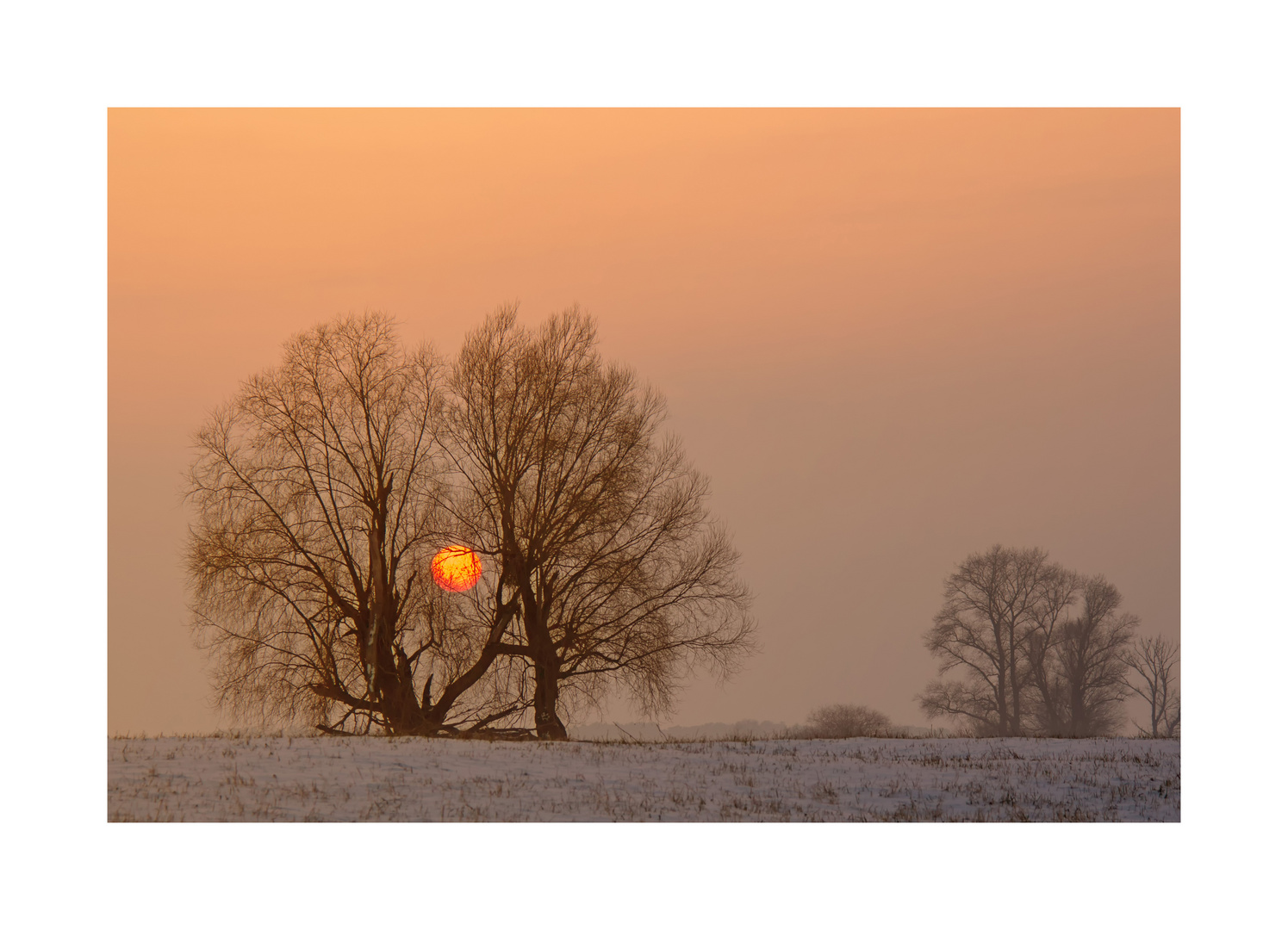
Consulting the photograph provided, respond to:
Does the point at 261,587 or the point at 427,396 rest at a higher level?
the point at 427,396

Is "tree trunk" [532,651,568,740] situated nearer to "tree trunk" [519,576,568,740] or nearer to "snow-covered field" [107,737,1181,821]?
"tree trunk" [519,576,568,740]

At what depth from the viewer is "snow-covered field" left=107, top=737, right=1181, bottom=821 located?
15.3 meters

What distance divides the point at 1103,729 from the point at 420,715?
145 ft

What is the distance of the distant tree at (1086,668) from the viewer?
5791cm

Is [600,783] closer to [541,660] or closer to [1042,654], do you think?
[541,660]

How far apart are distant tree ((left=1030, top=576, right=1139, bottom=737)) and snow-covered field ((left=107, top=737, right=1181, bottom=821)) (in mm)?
39243

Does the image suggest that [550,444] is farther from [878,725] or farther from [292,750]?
[878,725]

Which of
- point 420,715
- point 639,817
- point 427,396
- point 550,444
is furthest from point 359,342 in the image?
point 639,817

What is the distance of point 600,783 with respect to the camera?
17.0 meters

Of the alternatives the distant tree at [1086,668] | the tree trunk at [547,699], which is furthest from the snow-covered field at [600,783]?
the distant tree at [1086,668]

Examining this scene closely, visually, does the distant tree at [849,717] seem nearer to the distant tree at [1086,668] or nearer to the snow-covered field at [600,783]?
the distant tree at [1086,668]

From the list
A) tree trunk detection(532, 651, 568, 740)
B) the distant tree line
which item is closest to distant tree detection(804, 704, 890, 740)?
the distant tree line

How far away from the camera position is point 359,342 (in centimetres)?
2609

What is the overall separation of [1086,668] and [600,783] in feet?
156
